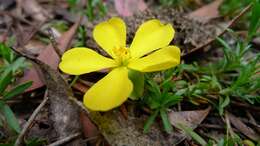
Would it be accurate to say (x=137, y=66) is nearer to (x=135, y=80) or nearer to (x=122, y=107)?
(x=135, y=80)

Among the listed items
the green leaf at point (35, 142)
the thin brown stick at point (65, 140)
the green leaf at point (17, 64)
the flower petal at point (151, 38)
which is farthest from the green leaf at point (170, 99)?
the green leaf at point (17, 64)

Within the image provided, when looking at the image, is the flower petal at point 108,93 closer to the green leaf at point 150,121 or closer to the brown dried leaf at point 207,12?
the green leaf at point 150,121

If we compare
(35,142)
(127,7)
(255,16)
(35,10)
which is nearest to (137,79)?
(35,142)

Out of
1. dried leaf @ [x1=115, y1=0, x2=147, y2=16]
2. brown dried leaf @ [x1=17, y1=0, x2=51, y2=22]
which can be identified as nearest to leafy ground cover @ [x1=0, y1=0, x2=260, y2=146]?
dried leaf @ [x1=115, y1=0, x2=147, y2=16]

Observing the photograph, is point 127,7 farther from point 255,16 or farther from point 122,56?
point 122,56

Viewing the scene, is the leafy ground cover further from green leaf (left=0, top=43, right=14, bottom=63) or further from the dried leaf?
the dried leaf

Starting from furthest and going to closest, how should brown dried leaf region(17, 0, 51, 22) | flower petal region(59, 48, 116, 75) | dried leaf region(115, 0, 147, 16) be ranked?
brown dried leaf region(17, 0, 51, 22)
dried leaf region(115, 0, 147, 16)
flower petal region(59, 48, 116, 75)

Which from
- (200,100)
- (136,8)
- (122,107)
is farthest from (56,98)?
(136,8)
